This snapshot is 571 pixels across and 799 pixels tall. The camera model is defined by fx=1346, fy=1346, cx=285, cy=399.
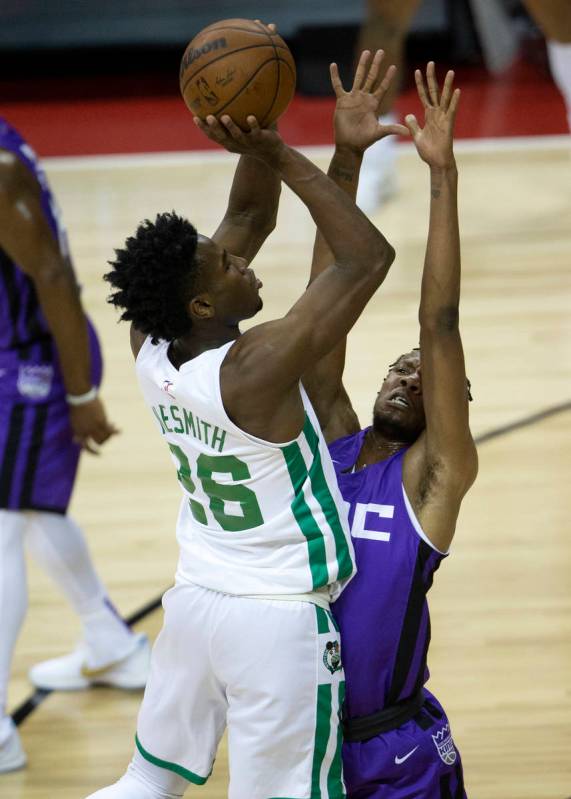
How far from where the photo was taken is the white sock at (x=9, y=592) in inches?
138

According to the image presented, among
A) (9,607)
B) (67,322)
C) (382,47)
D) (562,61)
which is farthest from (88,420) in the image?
(382,47)

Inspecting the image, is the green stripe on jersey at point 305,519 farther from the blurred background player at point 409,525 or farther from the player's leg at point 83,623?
the player's leg at point 83,623

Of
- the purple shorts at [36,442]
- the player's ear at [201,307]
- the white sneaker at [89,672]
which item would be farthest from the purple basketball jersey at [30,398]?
the player's ear at [201,307]

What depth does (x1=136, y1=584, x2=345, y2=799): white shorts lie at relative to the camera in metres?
2.41

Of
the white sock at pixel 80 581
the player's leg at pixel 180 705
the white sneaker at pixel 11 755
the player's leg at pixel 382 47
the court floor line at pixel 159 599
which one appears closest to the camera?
the player's leg at pixel 180 705

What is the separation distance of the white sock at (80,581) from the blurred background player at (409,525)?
1246 millimetres

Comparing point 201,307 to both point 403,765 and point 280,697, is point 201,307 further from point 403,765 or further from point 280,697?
point 403,765

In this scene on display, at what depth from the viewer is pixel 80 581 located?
3738 millimetres

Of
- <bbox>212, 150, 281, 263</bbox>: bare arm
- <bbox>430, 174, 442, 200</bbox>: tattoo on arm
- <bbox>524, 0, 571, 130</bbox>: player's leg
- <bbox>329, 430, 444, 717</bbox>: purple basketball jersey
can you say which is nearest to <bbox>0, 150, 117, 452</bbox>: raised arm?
<bbox>212, 150, 281, 263</bbox>: bare arm

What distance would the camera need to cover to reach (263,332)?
2.32 m

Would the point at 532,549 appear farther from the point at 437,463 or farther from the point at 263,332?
the point at 263,332

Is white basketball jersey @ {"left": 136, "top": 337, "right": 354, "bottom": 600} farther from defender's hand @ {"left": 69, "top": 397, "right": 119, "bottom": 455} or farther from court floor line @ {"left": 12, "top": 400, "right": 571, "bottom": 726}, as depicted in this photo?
court floor line @ {"left": 12, "top": 400, "right": 571, "bottom": 726}

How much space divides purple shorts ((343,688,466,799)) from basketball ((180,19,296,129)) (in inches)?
46.7

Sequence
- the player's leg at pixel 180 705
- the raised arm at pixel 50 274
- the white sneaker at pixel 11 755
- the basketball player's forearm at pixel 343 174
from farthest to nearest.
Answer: the white sneaker at pixel 11 755 → the raised arm at pixel 50 274 → the basketball player's forearm at pixel 343 174 → the player's leg at pixel 180 705
